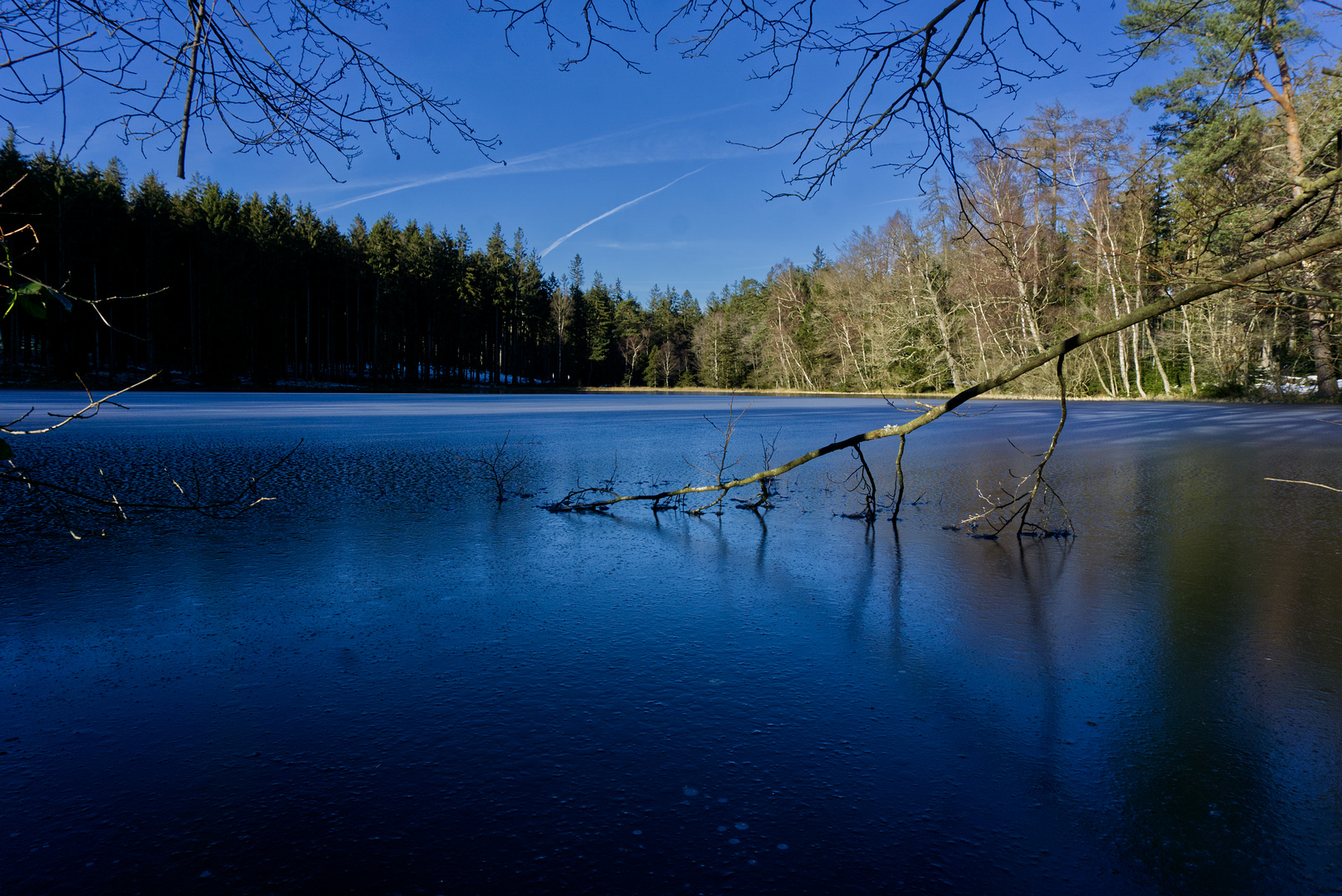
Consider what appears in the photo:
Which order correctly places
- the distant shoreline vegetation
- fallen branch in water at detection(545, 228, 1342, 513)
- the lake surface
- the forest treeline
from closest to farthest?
the lake surface
fallen branch in water at detection(545, 228, 1342, 513)
the forest treeline
the distant shoreline vegetation

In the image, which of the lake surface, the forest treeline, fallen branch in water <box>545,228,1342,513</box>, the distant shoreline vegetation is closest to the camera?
the lake surface

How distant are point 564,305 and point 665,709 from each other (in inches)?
2965

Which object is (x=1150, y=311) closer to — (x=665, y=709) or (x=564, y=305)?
(x=665, y=709)

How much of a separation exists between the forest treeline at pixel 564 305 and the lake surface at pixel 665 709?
140 cm

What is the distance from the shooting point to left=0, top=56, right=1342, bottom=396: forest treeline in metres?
10.0

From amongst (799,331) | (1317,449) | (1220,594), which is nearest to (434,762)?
(1220,594)

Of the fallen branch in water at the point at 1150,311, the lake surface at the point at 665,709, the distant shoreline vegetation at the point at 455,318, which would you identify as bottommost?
the lake surface at the point at 665,709

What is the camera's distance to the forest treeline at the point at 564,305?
32.8 feet

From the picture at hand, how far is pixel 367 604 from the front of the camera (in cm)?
357

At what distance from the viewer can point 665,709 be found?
8.11ft

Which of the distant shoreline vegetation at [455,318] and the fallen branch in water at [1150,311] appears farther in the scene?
the distant shoreline vegetation at [455,318]

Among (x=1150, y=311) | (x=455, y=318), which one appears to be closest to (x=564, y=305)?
(x=455, y=318)

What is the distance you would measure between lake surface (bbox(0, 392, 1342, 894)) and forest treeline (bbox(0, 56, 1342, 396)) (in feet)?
4.60

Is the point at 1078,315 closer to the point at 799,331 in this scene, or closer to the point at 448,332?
the point at 799,331
